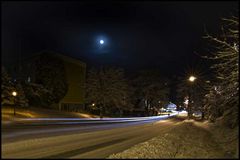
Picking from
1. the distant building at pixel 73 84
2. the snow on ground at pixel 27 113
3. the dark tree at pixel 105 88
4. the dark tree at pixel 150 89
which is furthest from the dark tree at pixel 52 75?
the dark tree at pixel 150 89

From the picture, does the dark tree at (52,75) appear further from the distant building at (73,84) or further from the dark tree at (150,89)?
the dark tree at (150,89)

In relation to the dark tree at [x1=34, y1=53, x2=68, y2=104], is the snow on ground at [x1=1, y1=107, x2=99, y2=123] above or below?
below

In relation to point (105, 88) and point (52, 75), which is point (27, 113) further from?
point (105, 88)

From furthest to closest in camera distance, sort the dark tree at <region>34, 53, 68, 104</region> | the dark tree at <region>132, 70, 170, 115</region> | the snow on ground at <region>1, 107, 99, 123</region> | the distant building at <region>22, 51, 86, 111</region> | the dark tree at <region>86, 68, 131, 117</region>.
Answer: the dark tree at <region>132, 70, 170, 115</region>
the dark tree at <region>86, 68, 131, 117</region>
the distant building at <region>22, 51, 86, 111</region>
the dark tree at <region>34, 53, 68, 104</region>
the snow on ground at <region>1, 107, 99, 123</region>

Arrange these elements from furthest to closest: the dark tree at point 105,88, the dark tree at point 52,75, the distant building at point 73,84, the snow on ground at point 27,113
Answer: the dark tree at point 105,88, the distant building at point 73,84, the dark tree at point 52,75, the snow on ground at point 27,113

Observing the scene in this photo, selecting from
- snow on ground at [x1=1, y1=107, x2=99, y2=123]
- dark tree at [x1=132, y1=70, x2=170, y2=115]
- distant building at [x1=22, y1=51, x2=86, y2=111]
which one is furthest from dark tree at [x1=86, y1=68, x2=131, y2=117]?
dark tree at [x1=132, y1=70, x2=170, y2=115]

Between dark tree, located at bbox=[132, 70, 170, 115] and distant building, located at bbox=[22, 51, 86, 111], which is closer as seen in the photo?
distant building, located at bbox=[22, 51, 86, 111]

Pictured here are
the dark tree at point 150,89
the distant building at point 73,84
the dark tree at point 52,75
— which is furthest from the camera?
the dark tree at point 150,89

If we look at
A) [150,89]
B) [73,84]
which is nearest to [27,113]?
[73,84]

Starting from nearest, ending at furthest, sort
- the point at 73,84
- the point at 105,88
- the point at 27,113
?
the point at 27,113 → the point at 105,88 → the point at 73,84

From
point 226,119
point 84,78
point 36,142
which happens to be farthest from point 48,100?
point 36,142

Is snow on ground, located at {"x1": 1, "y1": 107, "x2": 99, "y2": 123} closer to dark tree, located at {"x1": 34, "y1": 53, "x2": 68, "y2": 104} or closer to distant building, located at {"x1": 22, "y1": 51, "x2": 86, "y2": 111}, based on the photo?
dark tree, located at {"x1": 34, "y1": 53, "x2": 68, "y2": 104}

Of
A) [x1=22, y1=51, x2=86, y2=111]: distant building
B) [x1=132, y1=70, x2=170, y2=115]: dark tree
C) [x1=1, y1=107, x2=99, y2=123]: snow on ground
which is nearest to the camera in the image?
[x1=1, y1=107, x2=99, y2=123]: snow on ground

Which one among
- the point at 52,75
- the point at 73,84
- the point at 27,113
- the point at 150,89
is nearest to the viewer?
the point at 27,113
